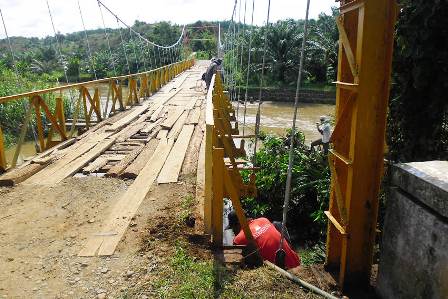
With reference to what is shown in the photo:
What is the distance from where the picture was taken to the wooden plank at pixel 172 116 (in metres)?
7.54

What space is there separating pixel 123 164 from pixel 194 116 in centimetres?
375

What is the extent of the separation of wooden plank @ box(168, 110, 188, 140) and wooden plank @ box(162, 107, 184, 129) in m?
0.09

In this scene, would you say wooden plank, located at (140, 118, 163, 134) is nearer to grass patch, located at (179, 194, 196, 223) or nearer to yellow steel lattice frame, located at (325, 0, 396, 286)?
grass patch, located at (179, 194, 196, 223)

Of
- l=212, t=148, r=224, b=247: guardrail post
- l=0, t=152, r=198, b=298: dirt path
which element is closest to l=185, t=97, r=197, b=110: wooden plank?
l=0, t=152, r=198, b=298: dirt path

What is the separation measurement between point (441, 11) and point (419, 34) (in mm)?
227

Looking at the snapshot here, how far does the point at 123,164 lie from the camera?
4.92 metres

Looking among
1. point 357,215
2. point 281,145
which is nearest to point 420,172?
point 357,215

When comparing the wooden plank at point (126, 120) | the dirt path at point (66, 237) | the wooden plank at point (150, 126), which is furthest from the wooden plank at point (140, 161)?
the wooden plank at point (126, 120)

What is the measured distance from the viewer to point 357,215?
8.20 feet

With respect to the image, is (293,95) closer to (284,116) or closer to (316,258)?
(284,116)

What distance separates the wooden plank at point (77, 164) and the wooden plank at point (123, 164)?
0.47 meters

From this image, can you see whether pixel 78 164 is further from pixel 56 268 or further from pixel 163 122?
pixel 163 122

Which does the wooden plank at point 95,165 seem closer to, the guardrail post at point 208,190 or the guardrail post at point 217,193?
the guardrail post at point 208,190

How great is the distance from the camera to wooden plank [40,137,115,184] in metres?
4.46
